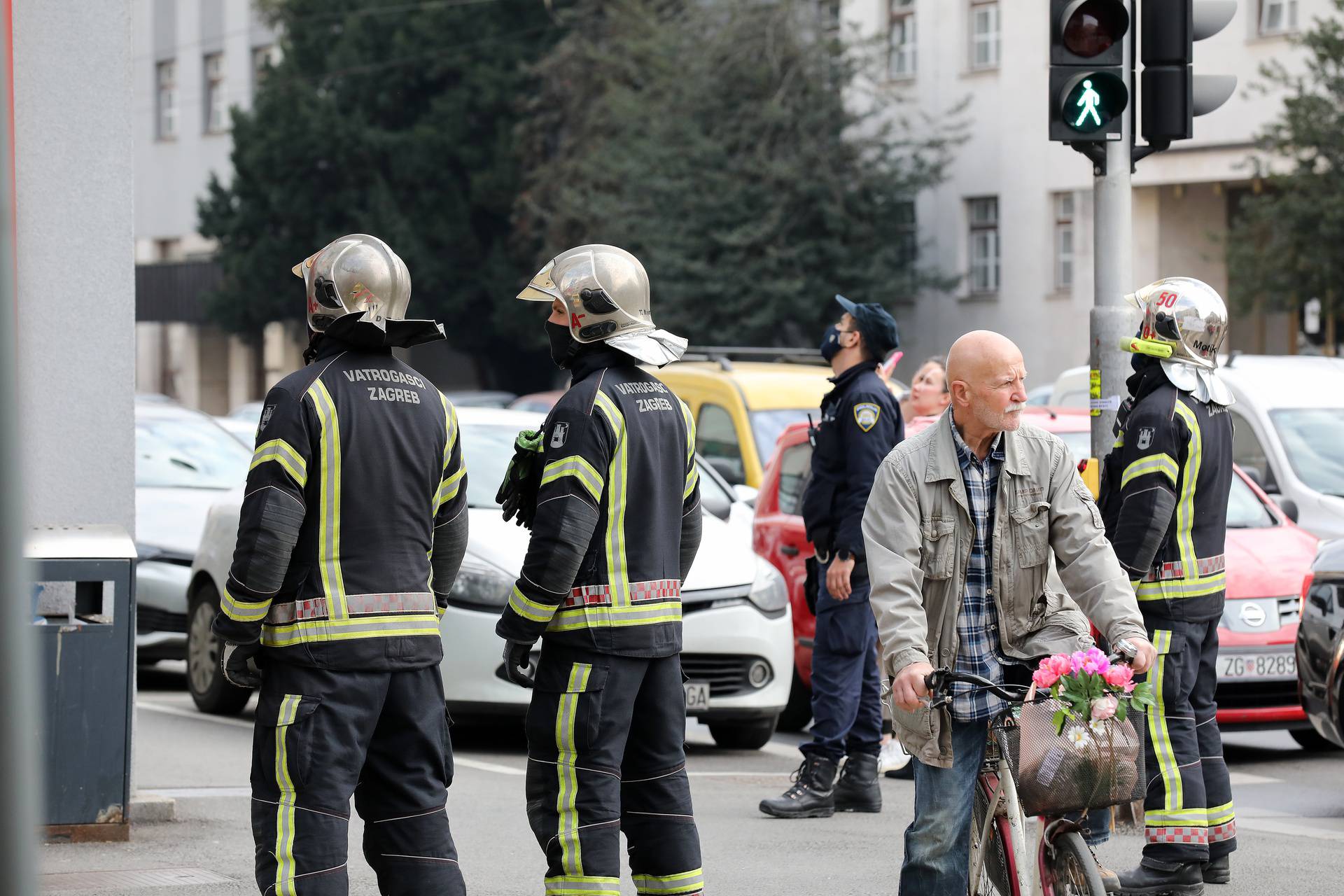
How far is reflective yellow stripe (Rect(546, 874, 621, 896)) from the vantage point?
5223 millimetres

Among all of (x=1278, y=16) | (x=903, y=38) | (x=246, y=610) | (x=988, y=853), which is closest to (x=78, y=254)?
(x=246, y=610)

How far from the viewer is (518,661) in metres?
5.40

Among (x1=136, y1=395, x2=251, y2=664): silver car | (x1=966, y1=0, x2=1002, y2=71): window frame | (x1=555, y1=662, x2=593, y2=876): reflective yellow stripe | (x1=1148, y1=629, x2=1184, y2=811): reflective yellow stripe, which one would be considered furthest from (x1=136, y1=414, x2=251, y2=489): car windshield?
(x1=966, y1=0, x2=1002, y2=71): window frame

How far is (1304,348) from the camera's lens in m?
31.3

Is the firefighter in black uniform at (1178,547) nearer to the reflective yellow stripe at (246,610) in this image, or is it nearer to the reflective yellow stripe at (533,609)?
the reflective yellow stripe at (533,609)

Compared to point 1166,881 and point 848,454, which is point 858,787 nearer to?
point 848,454

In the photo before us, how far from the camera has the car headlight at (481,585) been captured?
9.44 m

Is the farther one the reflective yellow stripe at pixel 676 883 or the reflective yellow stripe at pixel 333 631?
→ the reflective yellow stripe at pixel 676 883

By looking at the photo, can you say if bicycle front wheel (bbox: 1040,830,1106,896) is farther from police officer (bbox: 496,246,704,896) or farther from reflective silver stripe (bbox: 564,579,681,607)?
reflective silver stripe (bbox: 564,579,681,607)

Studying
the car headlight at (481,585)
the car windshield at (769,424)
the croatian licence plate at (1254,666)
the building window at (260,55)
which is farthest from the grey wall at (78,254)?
the building window at (260,55)

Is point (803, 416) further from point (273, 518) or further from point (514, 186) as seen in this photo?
point (514, 186)

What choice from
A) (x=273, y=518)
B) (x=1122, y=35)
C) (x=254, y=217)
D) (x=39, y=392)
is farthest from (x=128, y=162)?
(x=254, y=217)

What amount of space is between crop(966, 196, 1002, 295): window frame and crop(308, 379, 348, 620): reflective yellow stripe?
31.3m

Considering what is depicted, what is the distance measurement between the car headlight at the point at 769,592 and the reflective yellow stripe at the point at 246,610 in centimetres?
527
